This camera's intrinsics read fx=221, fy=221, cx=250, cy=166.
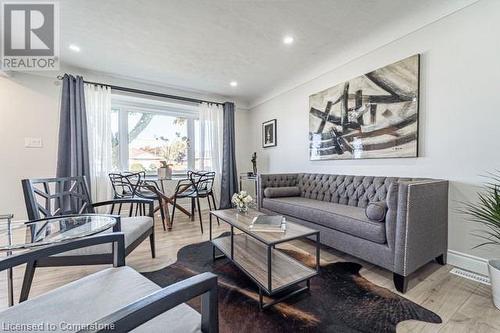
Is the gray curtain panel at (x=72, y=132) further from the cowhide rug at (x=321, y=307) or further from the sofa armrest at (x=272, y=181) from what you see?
the sofa armrest at (x=272, y=181)

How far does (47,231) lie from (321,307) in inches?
69.8

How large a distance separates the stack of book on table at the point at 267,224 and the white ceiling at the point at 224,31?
200 centimetres

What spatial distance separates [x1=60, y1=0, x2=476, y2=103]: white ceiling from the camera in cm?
209

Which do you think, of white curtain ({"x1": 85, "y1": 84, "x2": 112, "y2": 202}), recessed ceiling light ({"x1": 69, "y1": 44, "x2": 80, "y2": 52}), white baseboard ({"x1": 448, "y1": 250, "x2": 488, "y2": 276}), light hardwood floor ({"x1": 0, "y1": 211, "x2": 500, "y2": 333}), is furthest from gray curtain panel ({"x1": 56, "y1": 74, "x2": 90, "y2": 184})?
white baseboard ({"x1": 448, "y1": 250, "x2": 488, "y2": 276})

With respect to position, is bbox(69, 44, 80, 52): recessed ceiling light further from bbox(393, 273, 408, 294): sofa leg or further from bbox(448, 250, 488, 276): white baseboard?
bbox(448, 250, 488, 276): white baseboard

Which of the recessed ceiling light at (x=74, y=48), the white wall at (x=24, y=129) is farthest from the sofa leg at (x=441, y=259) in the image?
the white wall at (x=24, y=129)

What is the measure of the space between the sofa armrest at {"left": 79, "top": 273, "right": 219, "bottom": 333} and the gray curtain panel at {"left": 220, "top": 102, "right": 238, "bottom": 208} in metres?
3.97

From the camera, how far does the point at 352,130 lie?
2.90 metres

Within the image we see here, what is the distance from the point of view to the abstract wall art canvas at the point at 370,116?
7.61 ft

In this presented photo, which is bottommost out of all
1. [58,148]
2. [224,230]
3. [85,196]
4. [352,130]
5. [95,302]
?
[224,230]

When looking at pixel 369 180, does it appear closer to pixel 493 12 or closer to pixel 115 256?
pixel 493 12

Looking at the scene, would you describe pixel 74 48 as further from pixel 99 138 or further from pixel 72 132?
pixel 99 138

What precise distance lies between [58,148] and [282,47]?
11.4ft

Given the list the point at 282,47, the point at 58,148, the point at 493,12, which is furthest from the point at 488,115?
the point at 58,148
